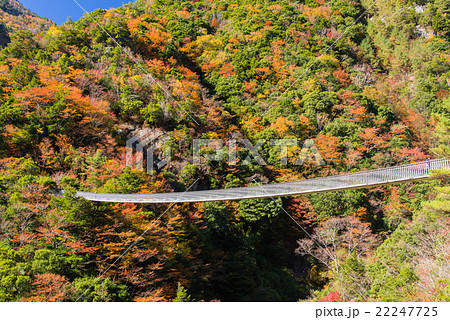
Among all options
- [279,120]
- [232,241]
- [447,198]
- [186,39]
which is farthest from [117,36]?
[447,198]

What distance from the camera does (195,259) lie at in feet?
36.8

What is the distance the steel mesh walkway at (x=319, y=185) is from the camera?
6.46 metres

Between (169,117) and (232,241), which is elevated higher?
(169,117)

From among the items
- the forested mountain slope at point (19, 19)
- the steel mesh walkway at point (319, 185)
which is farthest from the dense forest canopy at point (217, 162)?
the forested mountain slope at point (19, 19)

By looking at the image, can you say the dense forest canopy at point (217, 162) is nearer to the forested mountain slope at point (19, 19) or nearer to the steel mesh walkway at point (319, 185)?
the steel mesh walkway at point (319, 185)

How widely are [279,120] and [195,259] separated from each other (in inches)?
384

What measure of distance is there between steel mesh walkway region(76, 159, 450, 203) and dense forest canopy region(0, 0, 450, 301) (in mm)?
1008

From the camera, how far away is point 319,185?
7.20 m

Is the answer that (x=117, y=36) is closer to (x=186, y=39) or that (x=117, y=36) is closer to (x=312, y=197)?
(x=186, y=39)

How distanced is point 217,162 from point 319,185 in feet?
28.1

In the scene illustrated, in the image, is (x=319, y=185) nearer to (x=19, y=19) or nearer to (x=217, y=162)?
(x=217, y=162)

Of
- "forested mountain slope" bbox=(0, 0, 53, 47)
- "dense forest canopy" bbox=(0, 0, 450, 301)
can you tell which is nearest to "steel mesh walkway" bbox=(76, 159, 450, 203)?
"dense forest canopy" bbox=(0, 0, 450, 301)

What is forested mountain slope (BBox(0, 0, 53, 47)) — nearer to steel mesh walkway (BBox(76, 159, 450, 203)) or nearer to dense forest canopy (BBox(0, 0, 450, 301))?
dense forest canopy (BBox(0, 0, 450, 301))

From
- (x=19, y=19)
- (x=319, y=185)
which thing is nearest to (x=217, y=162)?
(x=319, y=185)
